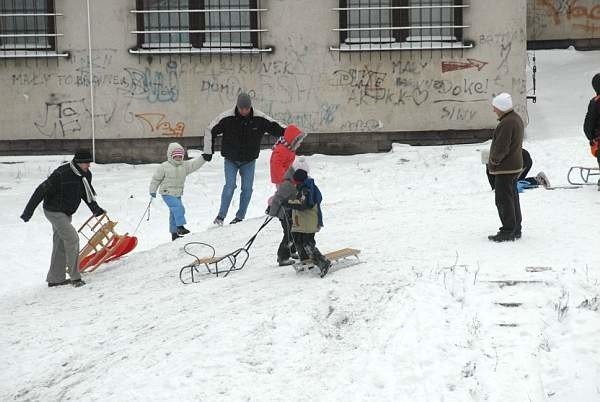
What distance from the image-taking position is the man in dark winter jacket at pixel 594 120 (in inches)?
474

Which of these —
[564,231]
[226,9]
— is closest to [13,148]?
[226,9]

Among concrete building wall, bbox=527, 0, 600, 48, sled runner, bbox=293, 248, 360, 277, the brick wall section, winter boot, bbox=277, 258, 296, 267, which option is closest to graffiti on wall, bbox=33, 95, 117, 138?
the brick wall section

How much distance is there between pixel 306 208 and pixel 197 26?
401 inches

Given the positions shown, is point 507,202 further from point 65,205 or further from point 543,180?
point 65,205

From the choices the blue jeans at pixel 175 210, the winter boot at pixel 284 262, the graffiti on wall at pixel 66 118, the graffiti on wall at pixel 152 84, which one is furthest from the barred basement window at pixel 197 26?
the winter boot at pixel 284 262

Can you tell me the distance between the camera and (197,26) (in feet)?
59.7

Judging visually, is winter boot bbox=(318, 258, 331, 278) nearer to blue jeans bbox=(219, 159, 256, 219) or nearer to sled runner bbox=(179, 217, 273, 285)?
sled runner bbox=(179, 217, 273, 285)

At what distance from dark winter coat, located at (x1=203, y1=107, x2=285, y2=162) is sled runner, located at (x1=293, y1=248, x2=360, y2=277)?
12.7 ft

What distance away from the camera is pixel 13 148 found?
18.4 m

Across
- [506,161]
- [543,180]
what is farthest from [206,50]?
[506,161]

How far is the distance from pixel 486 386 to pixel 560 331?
104 centimetres

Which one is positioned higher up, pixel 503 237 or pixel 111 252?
pixel 503 237

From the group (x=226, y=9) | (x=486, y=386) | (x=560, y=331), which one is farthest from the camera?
(x=226, y=9)

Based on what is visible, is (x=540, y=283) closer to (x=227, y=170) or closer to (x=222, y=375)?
(x=222, y=375)
